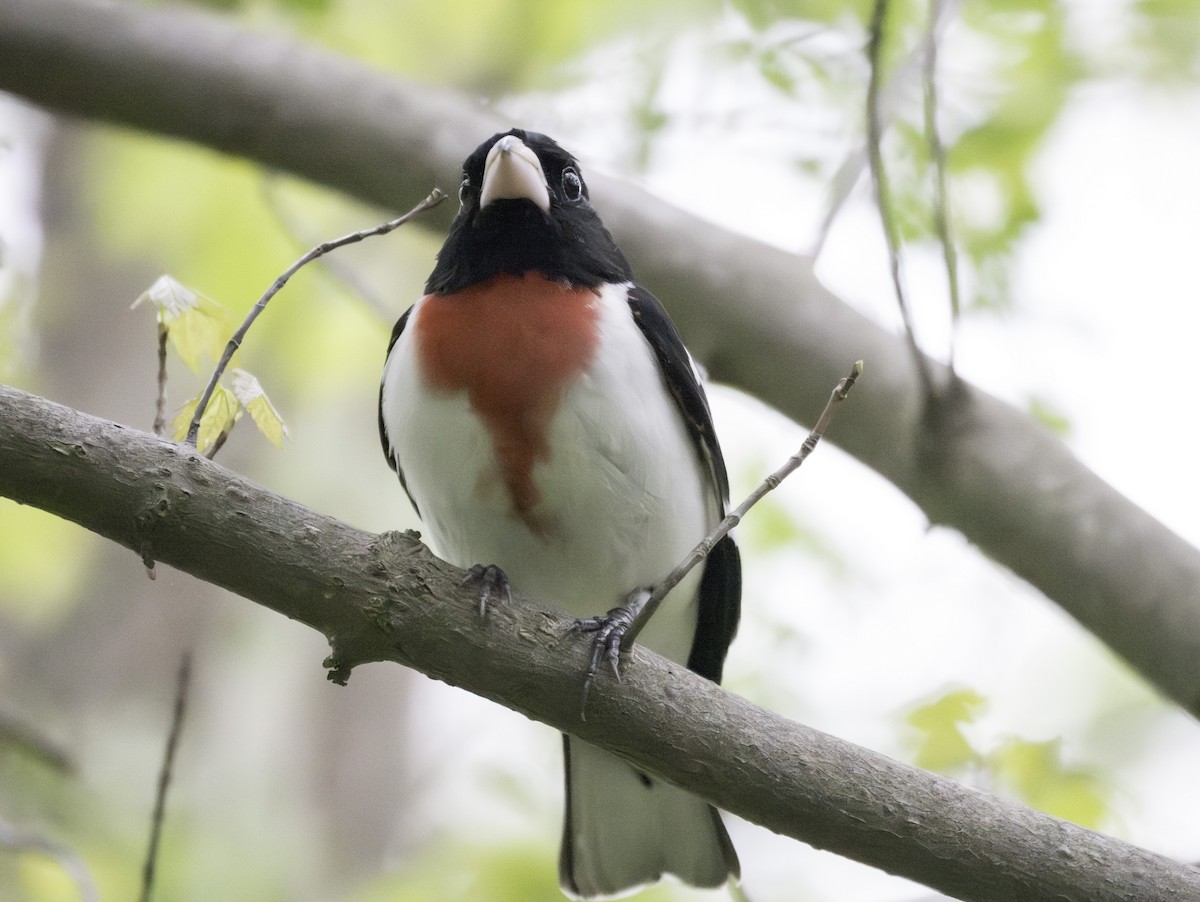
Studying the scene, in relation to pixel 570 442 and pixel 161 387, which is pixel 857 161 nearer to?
pixel 570 442

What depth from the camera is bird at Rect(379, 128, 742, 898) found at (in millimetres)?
2857

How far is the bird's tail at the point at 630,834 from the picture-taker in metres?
3.27

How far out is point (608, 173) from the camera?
3.82 metres

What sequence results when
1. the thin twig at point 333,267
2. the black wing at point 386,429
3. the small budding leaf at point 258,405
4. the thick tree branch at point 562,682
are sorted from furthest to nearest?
1. the thin twig at point 333,267
2. the black wing at point 386,429
3. the small budding leaf at point 258,405
4. the thick tree branch at point 562,682

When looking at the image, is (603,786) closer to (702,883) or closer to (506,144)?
(702,883)

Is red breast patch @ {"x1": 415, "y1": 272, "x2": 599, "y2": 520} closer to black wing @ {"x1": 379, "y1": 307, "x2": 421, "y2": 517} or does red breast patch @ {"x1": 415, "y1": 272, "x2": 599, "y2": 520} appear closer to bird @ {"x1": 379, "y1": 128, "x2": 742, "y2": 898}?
bird @ {"x1": 379, "y1": 128, "x2": 742, "y2": 898}

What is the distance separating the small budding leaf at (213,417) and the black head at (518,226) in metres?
0.82

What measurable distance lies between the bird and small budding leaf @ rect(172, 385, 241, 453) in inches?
22.2

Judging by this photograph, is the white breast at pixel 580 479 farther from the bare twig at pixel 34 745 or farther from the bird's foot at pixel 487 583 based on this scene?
the bare twig at pixel 34 745

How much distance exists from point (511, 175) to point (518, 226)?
139mm

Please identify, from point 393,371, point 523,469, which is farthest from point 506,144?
point 523,469

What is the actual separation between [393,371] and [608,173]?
1.12 metres

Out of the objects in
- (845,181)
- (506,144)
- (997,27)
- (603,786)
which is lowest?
(603,786)

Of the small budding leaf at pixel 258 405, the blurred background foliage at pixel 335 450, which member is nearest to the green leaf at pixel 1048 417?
the blurred background foliage at pixel 335 450
